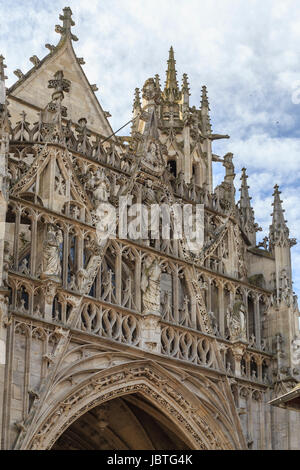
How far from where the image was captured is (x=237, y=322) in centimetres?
2202

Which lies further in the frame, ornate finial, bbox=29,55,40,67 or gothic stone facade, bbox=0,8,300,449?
ornate finial, bbox=29,55,40,67

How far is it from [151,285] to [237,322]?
2200 mm

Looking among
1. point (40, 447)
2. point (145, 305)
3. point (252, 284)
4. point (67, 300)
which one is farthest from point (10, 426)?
point (252, 284)

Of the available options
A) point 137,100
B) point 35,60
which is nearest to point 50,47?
point 35,60

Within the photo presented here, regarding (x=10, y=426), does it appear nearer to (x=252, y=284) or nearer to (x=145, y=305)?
(x=145, y=305)

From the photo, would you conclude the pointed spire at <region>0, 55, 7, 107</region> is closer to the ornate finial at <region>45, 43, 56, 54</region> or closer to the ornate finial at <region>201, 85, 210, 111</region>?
the ornate finial at <region>45, 43, 56, 54</region>

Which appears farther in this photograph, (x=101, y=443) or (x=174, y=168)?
(x=174, y=168)

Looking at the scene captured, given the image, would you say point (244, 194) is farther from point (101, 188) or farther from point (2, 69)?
point (2, 69)

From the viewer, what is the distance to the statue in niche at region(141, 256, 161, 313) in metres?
20.6

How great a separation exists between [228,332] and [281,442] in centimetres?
237

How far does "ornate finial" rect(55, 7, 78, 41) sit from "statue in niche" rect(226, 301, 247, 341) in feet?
23.5

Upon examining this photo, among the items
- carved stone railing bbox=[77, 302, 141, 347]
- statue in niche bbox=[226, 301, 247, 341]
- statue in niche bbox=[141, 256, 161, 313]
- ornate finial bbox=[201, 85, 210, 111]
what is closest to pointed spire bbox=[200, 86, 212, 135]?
ornate finial bbox=[201, 85, 210, 111]

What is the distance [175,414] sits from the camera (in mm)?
20578

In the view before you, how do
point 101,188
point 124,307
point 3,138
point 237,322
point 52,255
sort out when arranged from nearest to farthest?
point 52,255
point 3,138
point 124,307
point 101,188
point 237,322
